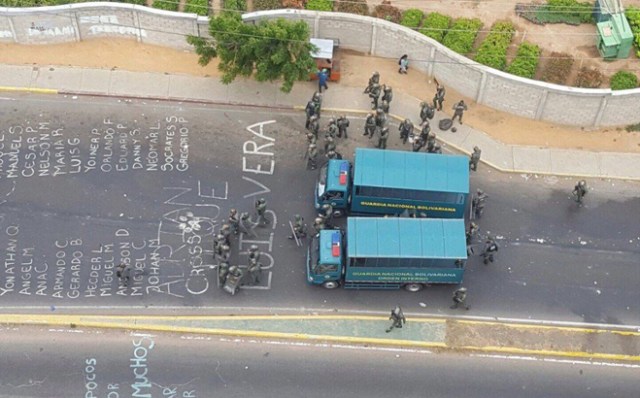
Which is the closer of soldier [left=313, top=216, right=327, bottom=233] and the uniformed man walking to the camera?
soldier [left=313, top=216, right=327, bottom=233]

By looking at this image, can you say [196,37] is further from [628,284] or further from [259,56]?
[628,284]

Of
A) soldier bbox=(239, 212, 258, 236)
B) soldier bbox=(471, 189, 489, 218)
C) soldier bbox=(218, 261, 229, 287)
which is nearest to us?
soldier bbox=(218, 261, 229, 287)

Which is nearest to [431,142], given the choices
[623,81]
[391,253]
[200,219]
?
[391,253]

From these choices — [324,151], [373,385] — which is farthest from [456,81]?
[373,385]

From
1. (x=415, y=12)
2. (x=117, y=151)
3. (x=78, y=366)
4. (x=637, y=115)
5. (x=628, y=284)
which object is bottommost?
(x=78, y=366)

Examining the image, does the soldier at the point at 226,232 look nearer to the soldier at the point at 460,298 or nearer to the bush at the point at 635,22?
the soldier at the point at 460,298

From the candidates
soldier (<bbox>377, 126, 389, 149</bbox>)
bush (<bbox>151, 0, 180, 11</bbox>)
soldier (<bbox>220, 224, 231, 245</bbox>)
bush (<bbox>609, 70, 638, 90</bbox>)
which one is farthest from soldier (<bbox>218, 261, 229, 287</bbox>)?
bush (<bbox>609, 70, 638, 90</bbox>)

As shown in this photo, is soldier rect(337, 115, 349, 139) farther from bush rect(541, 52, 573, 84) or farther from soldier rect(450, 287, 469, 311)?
bush rect(541, 52, 573, 84)

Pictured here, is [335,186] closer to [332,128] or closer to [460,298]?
[332,128]
